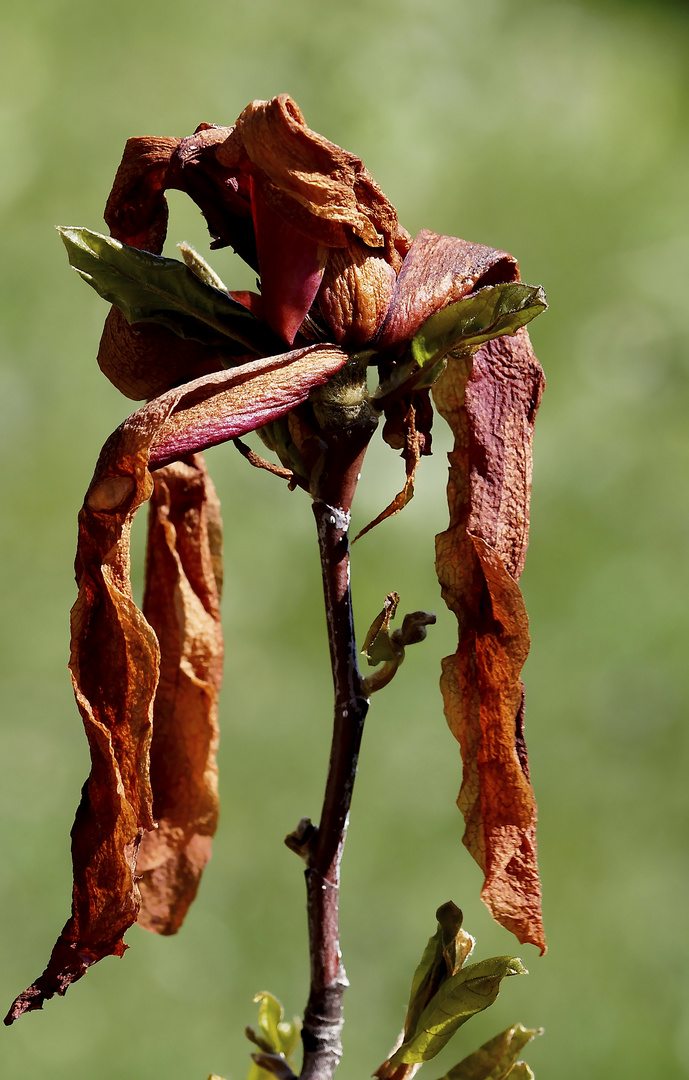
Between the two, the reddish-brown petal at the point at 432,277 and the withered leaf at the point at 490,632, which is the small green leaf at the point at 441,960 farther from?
the reddish-brown petal at the point at 432,277

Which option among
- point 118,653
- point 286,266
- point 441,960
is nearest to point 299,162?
point 286,266

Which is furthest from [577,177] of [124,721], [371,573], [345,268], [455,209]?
[124,721]

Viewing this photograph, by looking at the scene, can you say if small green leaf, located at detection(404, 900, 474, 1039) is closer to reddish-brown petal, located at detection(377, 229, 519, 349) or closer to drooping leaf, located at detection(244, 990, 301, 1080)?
drooping leaf, located at detection(244, 990, 301, 1080)

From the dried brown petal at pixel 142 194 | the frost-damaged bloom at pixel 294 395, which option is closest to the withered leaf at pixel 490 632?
the frost-damaged bloom at pixel 294 395

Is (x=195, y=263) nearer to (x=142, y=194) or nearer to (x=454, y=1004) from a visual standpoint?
(x=142, y=194)

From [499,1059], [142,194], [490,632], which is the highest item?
[142,194]

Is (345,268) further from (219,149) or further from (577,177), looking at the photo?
(577,177)
